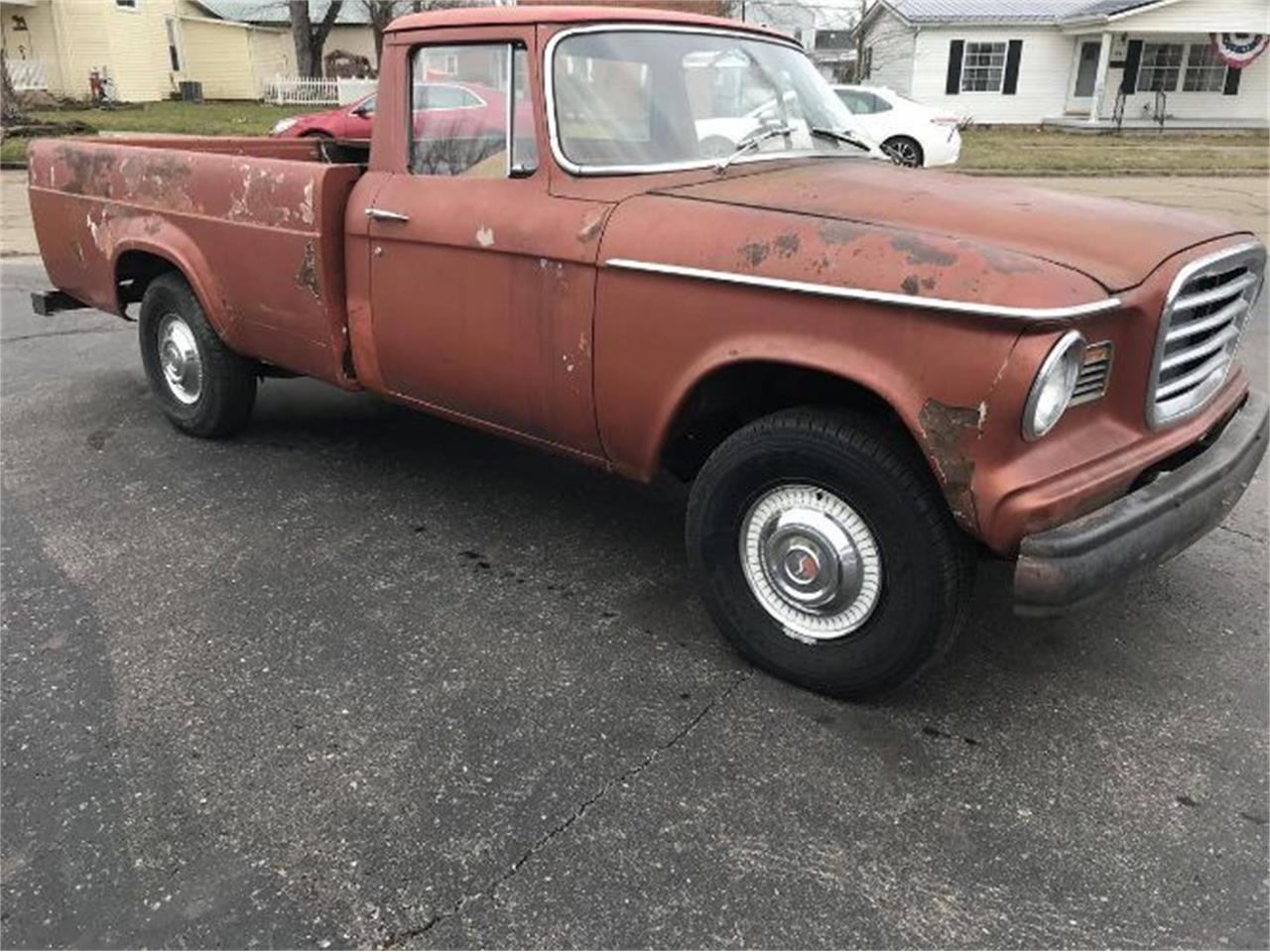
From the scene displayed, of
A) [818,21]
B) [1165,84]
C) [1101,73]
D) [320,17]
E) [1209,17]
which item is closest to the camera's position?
[1209,17]

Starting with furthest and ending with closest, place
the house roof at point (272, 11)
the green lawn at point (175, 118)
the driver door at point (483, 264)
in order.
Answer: the house roof at point (272, 11) < the green lawn at point (175, 118) < the driver door at point (483, 264)

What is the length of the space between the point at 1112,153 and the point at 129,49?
90.7 feet

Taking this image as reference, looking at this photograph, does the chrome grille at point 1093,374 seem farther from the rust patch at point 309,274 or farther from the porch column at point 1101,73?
the porch column at point 1101,73

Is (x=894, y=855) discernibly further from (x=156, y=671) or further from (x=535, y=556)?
(x=156, y=671)

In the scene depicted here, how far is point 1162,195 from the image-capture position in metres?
14.4

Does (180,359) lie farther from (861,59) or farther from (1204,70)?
(861,59)

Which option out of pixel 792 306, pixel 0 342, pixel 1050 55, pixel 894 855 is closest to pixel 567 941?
pixel 894 855

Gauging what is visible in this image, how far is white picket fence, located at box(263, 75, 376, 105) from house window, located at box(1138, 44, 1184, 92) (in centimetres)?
2187

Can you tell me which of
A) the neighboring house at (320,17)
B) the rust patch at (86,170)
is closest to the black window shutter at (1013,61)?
the neighboring house at (320,17)

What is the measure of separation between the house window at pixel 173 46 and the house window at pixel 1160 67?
30.0 metres

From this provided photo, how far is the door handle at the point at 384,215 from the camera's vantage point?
3.85 metres

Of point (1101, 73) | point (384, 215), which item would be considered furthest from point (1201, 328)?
point (1101, 73)

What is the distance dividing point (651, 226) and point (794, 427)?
760 millimetres

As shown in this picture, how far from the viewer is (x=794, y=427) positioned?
2973mm
